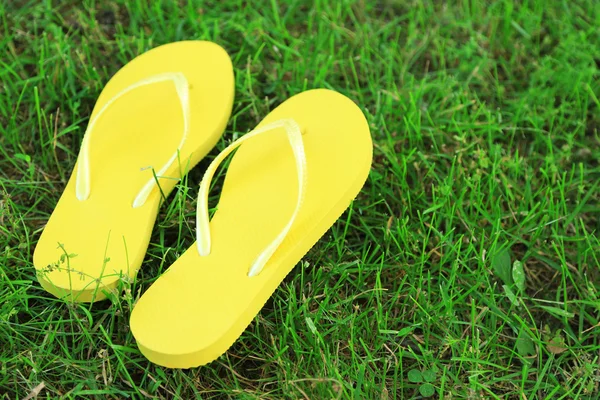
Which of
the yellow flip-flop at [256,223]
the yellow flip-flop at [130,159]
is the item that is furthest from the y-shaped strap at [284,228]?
the yellow flip-flop at [130,159]

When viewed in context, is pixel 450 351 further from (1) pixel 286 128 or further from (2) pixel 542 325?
(1) pixel 286 128

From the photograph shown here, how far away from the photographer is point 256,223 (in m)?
1.71

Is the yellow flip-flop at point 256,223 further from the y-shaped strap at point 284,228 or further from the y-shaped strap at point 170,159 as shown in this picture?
the y-shaped strap at point 170,159

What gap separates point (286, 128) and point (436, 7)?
3.24 feet

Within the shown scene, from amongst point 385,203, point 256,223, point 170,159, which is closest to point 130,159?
point 170,159

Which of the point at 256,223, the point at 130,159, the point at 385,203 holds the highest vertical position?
the point at 130,159

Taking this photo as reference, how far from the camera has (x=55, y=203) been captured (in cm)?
184

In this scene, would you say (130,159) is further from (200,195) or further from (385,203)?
(385,203)

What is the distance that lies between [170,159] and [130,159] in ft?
0.38

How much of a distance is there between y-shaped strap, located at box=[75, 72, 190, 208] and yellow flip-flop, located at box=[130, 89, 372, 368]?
0.16 metres

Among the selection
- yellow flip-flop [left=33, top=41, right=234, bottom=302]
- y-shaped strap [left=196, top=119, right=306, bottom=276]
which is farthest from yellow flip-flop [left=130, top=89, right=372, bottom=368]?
yellow flip-flop [left=33, top=41, right=234, bottom=302]

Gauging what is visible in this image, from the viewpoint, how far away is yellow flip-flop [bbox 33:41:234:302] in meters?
1.61

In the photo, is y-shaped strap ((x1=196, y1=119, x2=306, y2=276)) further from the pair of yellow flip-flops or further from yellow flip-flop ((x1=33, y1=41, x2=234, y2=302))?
yellow flip-flop ((x1=33, y1=41, x2=234, y2=302))

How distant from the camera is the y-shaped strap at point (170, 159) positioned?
5.74 ft
